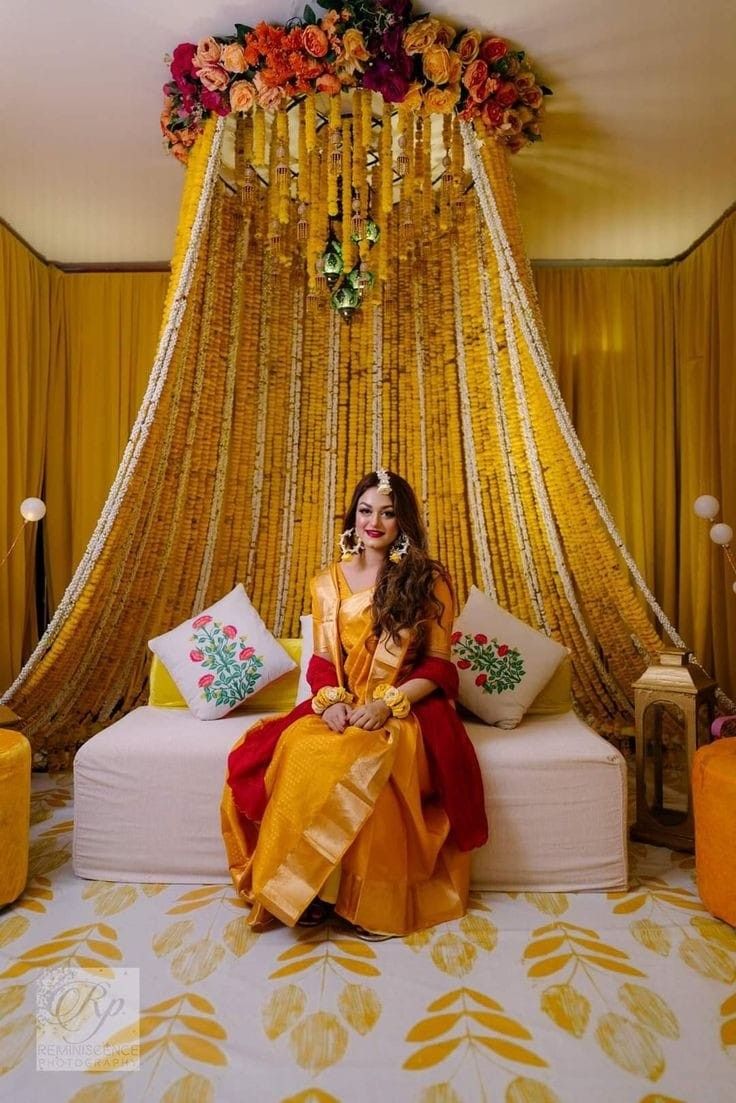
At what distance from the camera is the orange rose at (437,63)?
2.45 meters

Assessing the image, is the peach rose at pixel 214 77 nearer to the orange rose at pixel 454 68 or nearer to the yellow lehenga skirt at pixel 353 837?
the orange rose at pixel 454 68

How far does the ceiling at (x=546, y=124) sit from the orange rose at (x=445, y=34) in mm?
45

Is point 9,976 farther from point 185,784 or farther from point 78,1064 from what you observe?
point 185,784

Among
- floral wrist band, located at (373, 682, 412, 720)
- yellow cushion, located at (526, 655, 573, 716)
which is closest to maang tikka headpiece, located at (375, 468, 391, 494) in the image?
floral wrist band, located at (373, 682, 412, 720)

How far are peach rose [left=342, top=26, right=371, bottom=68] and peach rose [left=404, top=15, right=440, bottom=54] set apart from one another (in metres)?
0.13

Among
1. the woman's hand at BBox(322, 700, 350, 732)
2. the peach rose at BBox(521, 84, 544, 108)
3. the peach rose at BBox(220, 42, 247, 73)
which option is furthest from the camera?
the peach rose at BBox(521, 84, 544, 108)

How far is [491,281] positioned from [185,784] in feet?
6.85

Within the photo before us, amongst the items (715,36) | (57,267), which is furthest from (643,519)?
(57,267)

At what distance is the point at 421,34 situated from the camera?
242 cm

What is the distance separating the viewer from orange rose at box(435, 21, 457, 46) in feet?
8.05

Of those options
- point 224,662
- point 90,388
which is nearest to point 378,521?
point 224,662

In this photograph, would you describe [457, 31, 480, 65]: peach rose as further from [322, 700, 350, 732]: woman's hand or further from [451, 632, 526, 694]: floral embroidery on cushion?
[322, 700, 350, 732]: woman's hand

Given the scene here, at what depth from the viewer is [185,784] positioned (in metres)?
2.36

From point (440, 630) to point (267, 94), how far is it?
Answer: 1808mm
